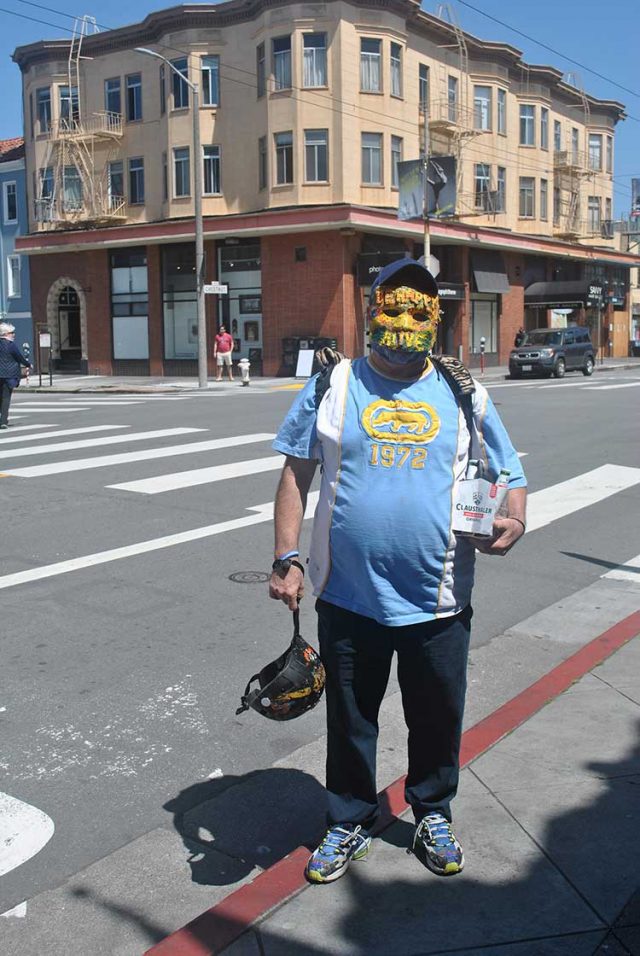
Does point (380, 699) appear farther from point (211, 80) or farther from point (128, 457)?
point (211, 80)

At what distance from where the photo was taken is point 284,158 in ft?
111

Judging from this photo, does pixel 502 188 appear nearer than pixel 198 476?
No

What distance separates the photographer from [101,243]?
37.3 m

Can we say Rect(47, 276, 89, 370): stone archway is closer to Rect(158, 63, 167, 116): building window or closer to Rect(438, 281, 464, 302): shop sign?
Rect(158, 63, 167, 116): building window

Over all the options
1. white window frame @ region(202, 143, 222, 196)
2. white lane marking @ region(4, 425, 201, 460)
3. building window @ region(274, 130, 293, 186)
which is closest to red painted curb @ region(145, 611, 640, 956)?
white lane marking @ region(4, 425, 201, 460)

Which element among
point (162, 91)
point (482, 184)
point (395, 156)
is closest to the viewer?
point (395, 156)

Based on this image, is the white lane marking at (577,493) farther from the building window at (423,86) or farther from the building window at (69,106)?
the building window at (69,106)

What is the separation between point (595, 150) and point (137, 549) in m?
48.6

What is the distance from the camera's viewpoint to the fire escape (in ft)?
124

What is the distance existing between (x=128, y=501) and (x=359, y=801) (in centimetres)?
686

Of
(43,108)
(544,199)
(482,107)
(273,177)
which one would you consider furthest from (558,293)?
(43,108)

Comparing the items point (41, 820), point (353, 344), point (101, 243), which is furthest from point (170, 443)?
point (101, 243)

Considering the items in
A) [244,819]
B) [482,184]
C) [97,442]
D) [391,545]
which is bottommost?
[244,819]

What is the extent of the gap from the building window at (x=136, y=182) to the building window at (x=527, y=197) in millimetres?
16804
